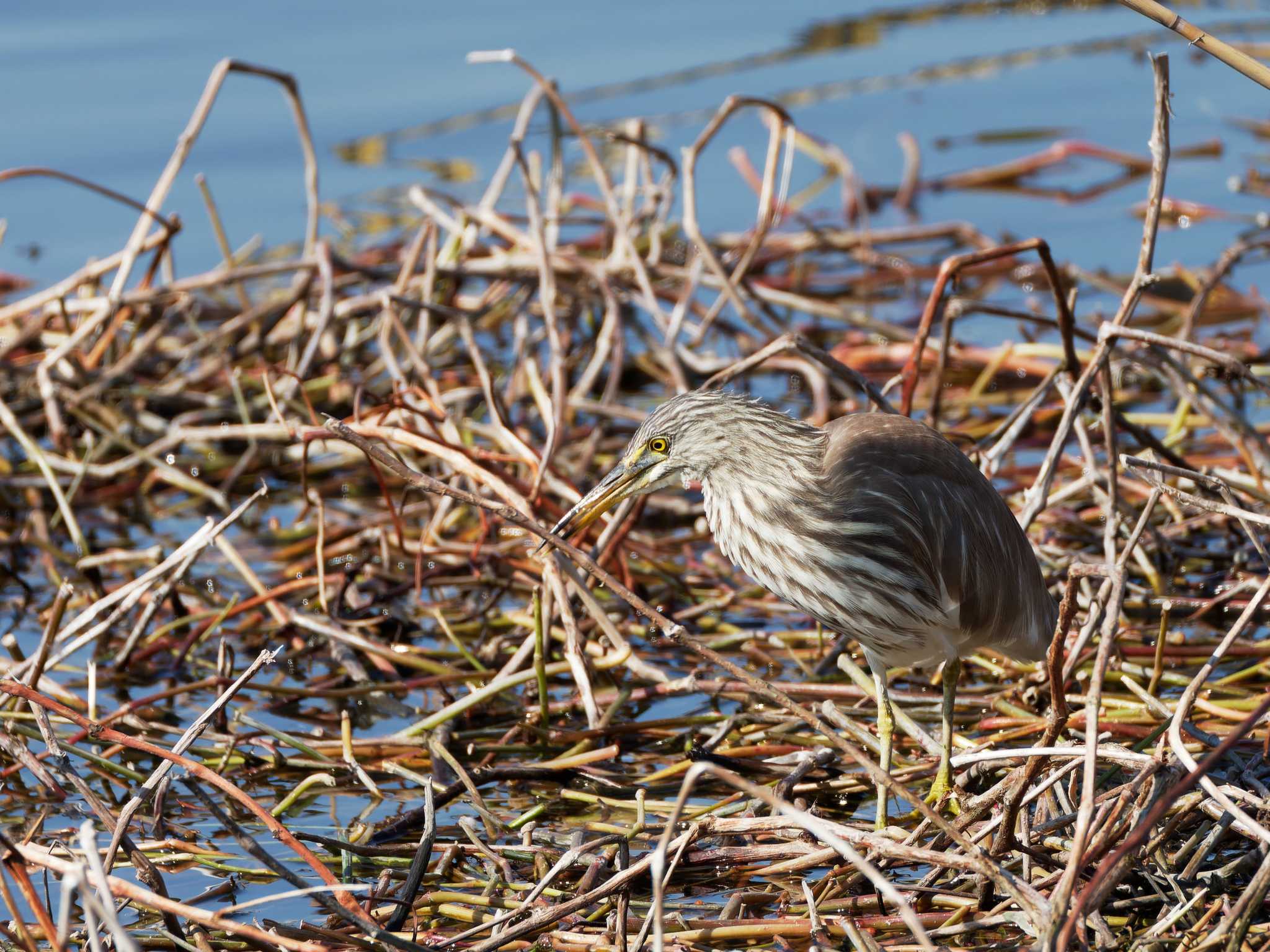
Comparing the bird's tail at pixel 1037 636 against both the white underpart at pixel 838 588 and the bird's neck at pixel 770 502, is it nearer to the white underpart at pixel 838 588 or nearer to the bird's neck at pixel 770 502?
the white underpart at pixel 838 588

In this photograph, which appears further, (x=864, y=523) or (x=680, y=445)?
(x=680, y=445)

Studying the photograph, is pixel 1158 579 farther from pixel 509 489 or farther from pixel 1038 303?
pixel 1038 303

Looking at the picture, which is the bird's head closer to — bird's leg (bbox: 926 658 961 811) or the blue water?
bird's leg (bbox: 926 658 961 811)

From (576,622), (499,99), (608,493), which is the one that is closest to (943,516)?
(608,493)

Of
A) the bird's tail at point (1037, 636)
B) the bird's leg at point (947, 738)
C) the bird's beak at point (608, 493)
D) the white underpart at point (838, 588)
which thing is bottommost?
the bird's leg at point (947, 738)

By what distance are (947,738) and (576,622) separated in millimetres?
1062

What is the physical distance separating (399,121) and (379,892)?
700cm

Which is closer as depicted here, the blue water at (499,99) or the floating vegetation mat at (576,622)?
the floating vegetation mat at (576,622)

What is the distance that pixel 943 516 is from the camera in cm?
369

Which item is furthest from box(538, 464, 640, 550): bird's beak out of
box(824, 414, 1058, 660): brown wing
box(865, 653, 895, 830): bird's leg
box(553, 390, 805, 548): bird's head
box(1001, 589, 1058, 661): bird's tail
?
box(1001, 589, 1058, 661): bird's tail

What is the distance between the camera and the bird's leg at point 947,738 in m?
3.65

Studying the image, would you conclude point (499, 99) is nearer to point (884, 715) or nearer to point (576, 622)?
point (576, 622)

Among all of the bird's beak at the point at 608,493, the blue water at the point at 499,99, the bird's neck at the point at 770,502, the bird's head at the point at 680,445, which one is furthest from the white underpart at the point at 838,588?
the blue water at the point at 499,99

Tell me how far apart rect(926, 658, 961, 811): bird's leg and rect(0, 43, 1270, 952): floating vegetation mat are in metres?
0.04
